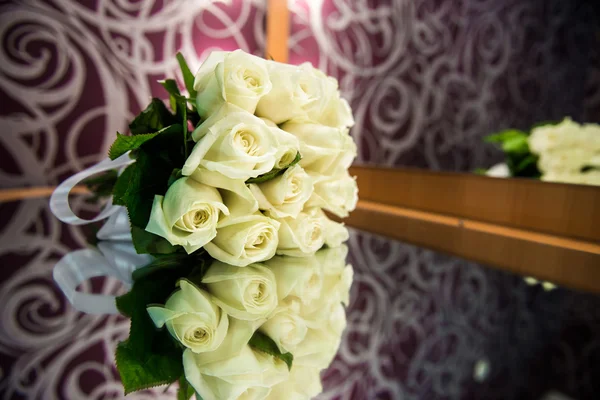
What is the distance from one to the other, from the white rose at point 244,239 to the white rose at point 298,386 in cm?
11

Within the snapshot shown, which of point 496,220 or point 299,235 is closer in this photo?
point 299,235

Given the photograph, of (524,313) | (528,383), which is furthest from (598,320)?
(528,383)

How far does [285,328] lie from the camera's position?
0.28 metres

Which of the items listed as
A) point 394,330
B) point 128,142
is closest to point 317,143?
point 128,142

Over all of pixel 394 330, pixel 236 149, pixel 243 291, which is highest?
pixel 236 149

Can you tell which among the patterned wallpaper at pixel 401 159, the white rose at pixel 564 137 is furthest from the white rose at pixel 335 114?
the white rose at pixel 564 137

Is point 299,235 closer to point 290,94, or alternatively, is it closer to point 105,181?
point 290,94

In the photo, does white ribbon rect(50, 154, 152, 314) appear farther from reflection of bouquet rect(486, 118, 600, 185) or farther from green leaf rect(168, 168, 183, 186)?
Answer: reflection of bouquet rect(486, 118, 600, 185)

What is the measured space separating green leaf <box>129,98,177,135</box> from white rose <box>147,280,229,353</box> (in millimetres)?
168

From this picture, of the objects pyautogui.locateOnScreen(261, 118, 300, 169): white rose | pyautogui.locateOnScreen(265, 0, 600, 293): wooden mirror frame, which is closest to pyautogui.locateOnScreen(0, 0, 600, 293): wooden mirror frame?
pyautogui.locateOnScreen(265, 0, 600, 293): wooden mirror frame

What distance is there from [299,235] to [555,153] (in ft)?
1.39

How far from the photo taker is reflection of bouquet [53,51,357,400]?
25 cm

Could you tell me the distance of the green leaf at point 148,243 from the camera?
274 millimetres

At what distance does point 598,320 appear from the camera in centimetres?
52
